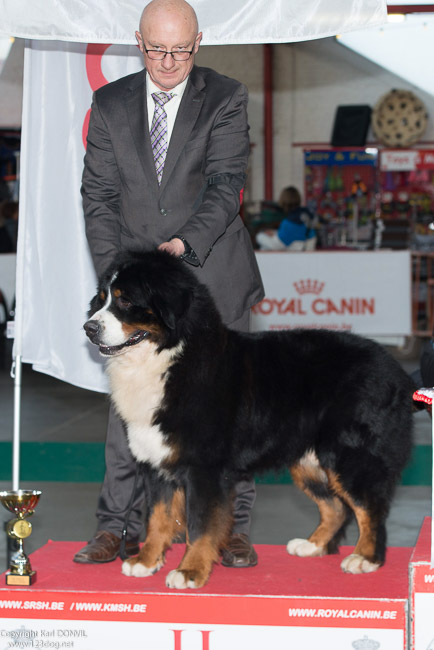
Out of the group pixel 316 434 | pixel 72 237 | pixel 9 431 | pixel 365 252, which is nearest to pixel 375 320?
pixel 365 252

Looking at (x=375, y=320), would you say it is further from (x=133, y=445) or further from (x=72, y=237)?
(x=133, y=445)

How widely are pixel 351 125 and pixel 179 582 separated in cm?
1412

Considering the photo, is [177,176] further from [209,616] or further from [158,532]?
[209,616]

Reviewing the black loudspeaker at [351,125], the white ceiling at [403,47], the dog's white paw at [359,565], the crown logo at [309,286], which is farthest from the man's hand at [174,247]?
the black loudspeaker at [351,125]

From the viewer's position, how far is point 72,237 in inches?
161

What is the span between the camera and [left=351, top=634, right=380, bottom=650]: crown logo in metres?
2.62

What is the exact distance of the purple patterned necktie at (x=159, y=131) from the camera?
3174 millimetres

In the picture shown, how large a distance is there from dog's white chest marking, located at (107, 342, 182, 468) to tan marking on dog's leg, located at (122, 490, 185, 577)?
19 centimetres

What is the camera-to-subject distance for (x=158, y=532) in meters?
2.98

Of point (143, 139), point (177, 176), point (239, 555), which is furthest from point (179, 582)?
point (143, 139)

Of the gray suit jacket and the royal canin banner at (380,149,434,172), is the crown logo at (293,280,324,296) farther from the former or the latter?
the royal canin banner at (380,149,434,172)

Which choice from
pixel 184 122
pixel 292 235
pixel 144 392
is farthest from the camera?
pixel 292 235

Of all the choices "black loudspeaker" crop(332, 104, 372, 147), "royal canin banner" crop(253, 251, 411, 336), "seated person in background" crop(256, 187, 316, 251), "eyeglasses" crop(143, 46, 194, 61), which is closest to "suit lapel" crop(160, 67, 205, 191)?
"eyeglasses" crop(143, 46, 194, 61)

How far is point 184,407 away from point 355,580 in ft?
2.75
